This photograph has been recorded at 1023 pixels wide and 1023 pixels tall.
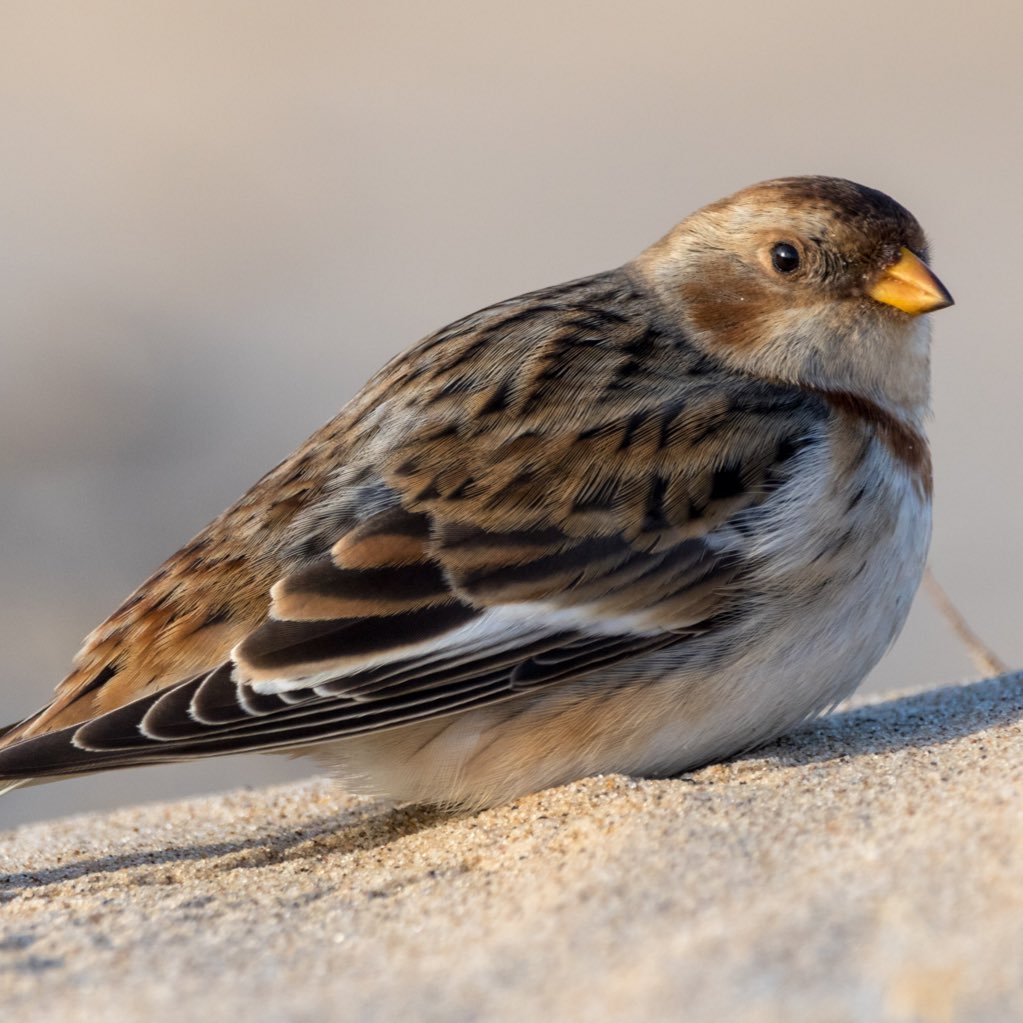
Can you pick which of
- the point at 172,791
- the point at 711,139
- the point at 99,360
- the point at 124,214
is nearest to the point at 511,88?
the point at 711,139

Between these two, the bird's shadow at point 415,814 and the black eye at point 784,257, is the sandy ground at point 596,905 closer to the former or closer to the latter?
the bird's shadow at point 415,814

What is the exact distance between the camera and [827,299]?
4.44 m

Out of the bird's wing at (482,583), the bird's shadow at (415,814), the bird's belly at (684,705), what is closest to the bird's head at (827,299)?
the bird's wing at (482,583)

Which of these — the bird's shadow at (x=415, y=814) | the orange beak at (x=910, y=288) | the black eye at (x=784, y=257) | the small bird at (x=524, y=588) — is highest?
the black eye at (x=784, y=257)

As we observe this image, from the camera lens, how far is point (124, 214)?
12.2m

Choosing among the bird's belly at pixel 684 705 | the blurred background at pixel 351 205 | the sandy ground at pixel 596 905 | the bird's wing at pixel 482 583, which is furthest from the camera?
the blurred background at pixel 351 205

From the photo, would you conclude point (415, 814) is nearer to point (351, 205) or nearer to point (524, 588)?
point (524, 588)

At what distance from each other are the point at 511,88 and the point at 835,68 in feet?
8.48

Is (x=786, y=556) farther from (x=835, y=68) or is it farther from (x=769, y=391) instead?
(x=835, y=68)

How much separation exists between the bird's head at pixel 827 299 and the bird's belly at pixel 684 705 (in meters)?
0.54

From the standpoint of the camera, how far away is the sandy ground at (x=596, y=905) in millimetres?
2404

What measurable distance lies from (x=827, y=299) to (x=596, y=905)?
207 centimetres

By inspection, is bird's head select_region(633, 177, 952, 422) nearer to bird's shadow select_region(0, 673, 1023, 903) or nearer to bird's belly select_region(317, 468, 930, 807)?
bird's belly select_region(317, 468, 930, 807)

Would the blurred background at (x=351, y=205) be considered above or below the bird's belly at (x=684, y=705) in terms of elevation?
above
